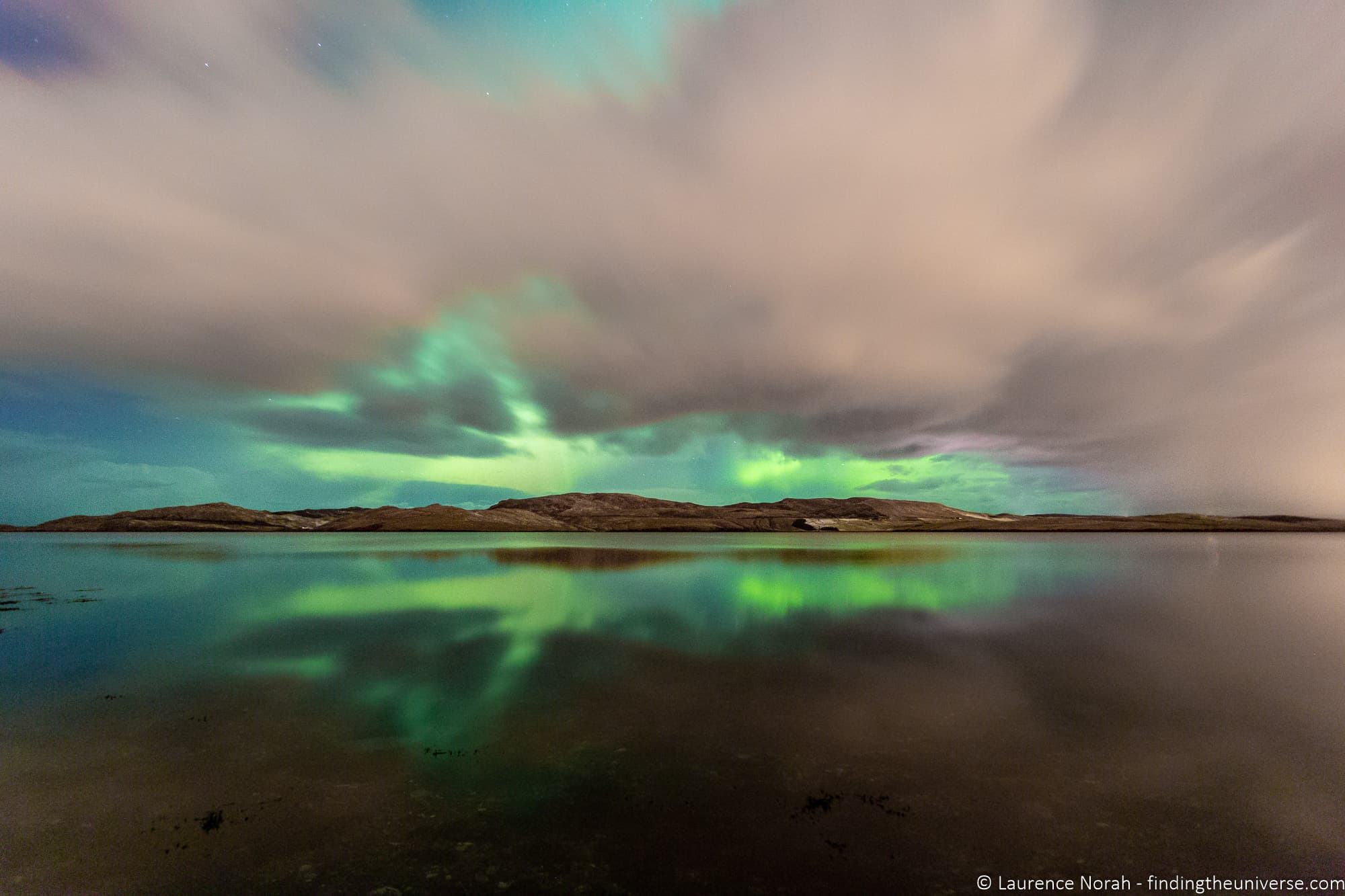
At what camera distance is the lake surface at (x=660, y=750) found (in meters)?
11.1

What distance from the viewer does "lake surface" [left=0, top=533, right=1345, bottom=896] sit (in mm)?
11133

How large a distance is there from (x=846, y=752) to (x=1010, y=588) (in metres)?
48.4

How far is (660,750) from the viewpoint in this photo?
1636 cm

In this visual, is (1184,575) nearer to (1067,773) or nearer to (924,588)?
(924,588)

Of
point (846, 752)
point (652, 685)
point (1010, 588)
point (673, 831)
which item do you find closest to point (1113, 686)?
point (846, 752)

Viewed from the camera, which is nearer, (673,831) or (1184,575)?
(673,831)

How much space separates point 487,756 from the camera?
1598 cm

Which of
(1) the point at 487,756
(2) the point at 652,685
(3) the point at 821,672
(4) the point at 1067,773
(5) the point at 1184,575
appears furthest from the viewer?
(5) the point at 1184,575

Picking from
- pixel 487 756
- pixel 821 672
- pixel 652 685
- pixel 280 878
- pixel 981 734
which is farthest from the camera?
pixel 821 672

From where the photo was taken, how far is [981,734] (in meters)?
17.6

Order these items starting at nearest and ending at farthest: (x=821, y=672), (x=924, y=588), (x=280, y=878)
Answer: (x=280, y=878) → (x=821, y=672) → (x=924, y=588)

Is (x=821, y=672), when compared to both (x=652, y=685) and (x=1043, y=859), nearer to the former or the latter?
(x=652, y=685)

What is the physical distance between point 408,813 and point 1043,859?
45.3ft

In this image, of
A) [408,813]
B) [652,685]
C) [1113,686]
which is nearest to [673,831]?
[408,813]
